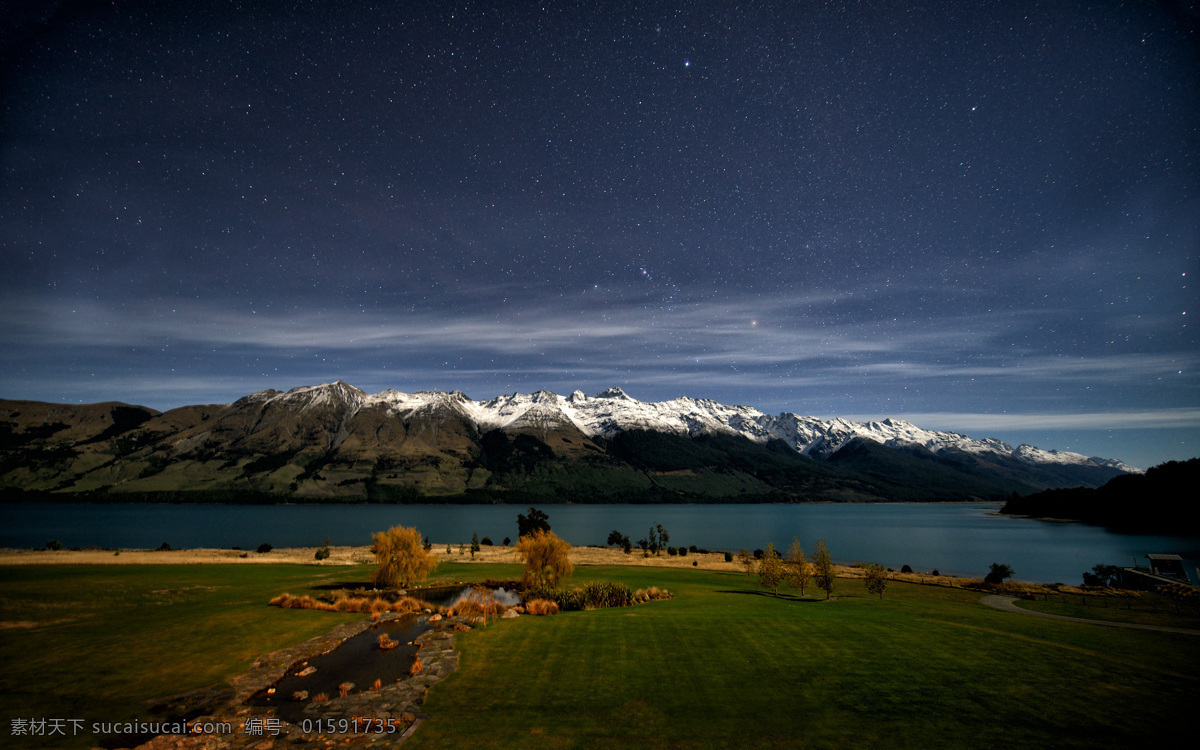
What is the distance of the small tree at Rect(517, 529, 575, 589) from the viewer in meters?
49.5

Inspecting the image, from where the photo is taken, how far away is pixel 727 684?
2173cm

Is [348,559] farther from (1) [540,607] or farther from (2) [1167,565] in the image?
(2) [1167,565]

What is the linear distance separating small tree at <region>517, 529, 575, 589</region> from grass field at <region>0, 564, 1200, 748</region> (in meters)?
11.7

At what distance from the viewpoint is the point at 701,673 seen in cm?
2309

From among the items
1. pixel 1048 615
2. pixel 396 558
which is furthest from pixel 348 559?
pixel 1048 615

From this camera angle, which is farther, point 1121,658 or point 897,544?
point 897,544

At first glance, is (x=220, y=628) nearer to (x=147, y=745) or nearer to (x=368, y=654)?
(x=368, y=654)

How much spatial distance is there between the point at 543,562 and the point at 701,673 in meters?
29.4

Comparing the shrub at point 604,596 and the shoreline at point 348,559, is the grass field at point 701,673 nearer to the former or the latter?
the shrub at point 604,596

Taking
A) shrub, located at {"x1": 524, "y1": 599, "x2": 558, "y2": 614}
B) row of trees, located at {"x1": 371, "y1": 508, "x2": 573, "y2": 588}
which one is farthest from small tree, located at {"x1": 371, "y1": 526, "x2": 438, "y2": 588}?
shrub, located at {"x1": 524, "y1": 599, "x2": 558, "y2": 614}

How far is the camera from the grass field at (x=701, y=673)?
17.7m

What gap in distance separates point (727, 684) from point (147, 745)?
21.8 metres

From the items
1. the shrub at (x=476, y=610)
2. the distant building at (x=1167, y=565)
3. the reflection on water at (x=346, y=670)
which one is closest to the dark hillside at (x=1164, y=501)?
the distant building at (x=1167, y=565)

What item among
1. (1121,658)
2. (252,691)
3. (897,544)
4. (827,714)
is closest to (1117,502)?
(897,544)
